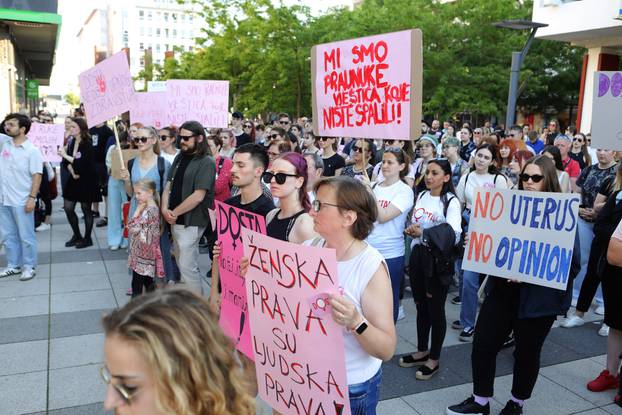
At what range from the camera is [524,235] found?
149 inches

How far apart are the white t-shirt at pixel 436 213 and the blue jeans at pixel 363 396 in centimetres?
214

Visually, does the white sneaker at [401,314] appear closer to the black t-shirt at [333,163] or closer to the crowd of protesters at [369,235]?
the crowd of protesters at [369,235]

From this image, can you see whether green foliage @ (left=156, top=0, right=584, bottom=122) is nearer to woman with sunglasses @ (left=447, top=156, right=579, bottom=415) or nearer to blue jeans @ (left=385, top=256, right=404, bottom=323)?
blue jeans @ (left=385, top=256, right=404, bottom=323)

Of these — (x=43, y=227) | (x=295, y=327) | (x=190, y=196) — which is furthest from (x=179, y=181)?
(x=43, y=227)

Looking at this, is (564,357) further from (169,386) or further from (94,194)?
(94,194)

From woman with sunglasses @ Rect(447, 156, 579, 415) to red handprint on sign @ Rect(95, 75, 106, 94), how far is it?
543cm

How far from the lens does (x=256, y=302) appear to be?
262cm

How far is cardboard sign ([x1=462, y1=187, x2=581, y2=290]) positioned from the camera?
11.7ft

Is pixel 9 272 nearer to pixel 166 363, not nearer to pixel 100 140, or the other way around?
pixel 100 140

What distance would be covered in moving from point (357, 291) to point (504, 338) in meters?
1.75

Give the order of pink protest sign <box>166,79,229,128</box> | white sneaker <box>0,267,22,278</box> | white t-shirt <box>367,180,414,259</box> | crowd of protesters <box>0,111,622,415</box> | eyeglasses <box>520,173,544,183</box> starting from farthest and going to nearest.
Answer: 1. pink protest sign <box>166,79,229,128</box>
2. white sneaker <box>0,267,22,278</box>
3. white t-shirt <box>367,180,414,259</box>
4. eyeglasses <box>520,173,544,183</box>
5. crowd of protesters <box>0,111,622,415</box>

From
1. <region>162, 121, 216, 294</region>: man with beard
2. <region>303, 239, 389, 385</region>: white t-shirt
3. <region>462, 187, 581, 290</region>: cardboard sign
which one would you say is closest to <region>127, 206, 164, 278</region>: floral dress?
<region>162, 121, 216, 294</region>: man with beard

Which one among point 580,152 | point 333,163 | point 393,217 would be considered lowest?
point 393,217

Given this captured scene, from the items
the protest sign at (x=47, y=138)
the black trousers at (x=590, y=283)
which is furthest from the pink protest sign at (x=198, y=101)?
the black trousers at (x=590, y=283)
